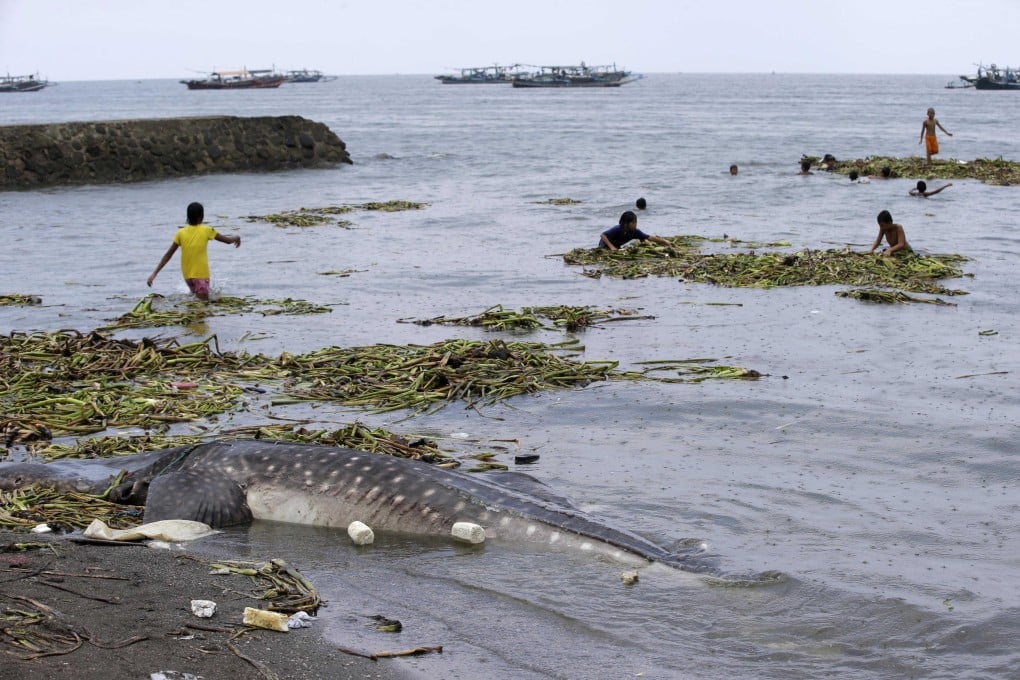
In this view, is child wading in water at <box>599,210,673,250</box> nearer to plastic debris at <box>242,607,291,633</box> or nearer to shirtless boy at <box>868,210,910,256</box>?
shirtless boy at <box>868,210,910,256</box>

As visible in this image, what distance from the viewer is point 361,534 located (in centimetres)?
793

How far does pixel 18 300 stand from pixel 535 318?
7.84m

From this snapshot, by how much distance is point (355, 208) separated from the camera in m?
31.9

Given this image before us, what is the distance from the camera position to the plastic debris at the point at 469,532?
25.7 feet

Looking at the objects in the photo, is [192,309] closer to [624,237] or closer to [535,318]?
[535,318]

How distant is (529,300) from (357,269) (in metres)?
4.48

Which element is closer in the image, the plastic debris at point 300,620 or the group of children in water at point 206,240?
the plastic debris at point 300,620

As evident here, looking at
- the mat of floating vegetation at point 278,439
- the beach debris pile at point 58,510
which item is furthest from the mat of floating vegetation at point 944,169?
the beach debris pile at point 58,510

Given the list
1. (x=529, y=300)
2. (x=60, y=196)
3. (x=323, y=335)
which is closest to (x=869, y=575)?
(x=323, y=335)

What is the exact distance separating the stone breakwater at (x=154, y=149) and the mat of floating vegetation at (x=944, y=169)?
20.0m

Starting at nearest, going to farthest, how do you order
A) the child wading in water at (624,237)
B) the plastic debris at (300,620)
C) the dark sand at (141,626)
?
the dark sand at (141,626)
the plastic debris at (300,620)
the child wading in water at (624,237)

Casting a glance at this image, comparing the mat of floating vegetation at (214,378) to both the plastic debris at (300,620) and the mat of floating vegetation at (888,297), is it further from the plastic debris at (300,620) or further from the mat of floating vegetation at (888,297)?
the mat of floating vegetation at (888,297)

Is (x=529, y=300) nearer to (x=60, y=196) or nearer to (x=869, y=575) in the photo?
(x=869, y=575)

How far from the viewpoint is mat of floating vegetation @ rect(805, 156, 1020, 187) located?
37.4m
